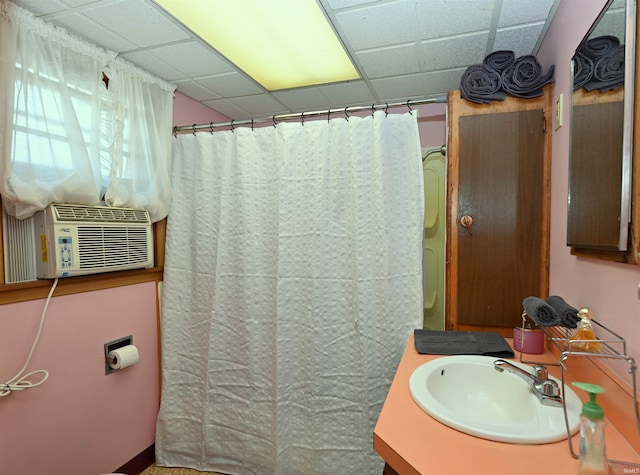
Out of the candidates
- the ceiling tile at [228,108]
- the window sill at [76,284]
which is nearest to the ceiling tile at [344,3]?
the ceiling tile at [228,108]

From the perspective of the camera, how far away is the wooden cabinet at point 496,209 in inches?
57.7

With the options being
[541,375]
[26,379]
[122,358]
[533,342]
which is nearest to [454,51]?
[533,342]

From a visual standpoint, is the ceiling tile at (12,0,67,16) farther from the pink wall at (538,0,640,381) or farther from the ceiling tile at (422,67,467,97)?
the pink wall at (538,0,640,381)

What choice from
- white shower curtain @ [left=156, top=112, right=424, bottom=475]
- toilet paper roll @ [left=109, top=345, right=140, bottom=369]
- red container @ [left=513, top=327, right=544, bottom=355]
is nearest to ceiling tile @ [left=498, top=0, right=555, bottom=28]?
white shower curtain @ [left=156, top=112, right=424, bottom=475]

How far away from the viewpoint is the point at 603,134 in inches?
35.5

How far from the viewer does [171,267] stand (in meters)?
1.98

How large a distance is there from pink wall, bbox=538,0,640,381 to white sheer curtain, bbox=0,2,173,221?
1916mm

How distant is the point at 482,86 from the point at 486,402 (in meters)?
1.31

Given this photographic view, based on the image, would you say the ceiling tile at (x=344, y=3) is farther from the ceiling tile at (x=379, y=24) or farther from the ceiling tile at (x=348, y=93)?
the ceiling tile at (x=348, y=93)

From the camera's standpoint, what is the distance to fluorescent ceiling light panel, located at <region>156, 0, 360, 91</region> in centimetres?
136

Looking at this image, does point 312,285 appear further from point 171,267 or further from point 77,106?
point 77,106

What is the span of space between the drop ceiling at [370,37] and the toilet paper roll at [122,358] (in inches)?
59.3

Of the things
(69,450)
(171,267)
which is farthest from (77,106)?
(69,450)

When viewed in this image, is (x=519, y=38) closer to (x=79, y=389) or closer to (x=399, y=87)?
(x=399, y=87)
